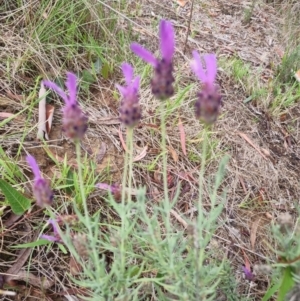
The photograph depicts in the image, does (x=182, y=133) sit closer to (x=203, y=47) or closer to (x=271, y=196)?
(x=271, y=196)

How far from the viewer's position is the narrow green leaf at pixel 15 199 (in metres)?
1.31

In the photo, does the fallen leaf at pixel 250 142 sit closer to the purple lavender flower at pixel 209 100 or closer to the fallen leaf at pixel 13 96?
the fallen leaf at pixel 13 96

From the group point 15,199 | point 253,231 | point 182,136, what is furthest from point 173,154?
point 15,199

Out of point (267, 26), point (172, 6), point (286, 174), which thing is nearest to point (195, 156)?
point (286, 174)

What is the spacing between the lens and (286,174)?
6.67 feet

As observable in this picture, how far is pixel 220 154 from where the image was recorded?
6.06 ft

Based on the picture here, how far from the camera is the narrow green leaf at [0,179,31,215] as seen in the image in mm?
1312

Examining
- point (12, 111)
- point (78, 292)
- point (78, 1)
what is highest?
point (78, 1)

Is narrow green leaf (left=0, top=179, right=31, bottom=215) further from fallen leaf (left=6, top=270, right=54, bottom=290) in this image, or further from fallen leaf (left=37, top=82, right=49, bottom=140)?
fallen leaf (left=37, top=82, right=49, bottom=140)

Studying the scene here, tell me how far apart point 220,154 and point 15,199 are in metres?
0.83

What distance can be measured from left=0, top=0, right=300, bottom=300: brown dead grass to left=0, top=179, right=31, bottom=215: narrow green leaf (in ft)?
0.21

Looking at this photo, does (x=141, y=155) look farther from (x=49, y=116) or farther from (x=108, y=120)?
(x=49, y=116)

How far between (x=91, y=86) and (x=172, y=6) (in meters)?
1.18

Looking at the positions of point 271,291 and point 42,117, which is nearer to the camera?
point 271,291
